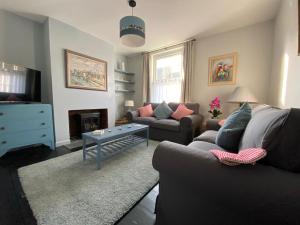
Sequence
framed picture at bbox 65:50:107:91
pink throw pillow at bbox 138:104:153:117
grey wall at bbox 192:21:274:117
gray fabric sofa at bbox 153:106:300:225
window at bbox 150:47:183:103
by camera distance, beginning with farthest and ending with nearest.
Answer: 1. window at bbox 150:47:183:103
2. pink throw pillow at bbox 138:104:153:117
3. framed picture at bbox 65:50:107:91
4. grey wall at bbox 192:21:274:117
5. gray fabric sofa at bbox 153:106:300:225

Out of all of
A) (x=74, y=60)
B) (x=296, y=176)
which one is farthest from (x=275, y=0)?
(x=74, y=60)

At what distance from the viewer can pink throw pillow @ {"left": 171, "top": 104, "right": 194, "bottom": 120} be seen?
10.7 feet

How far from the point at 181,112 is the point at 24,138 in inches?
121

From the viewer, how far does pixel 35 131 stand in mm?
2355

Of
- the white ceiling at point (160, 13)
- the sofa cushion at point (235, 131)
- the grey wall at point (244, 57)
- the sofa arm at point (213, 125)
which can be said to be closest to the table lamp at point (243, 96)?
the grey wall at point (244, 57)

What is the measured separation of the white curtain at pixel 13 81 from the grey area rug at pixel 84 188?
1336 mm

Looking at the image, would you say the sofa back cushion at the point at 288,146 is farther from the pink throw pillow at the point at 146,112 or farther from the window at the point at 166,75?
the window at the point at 166,75

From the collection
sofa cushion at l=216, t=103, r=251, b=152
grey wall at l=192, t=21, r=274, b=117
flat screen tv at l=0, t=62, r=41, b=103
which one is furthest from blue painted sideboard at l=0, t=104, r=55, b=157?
grey wall at l=192, t=21, r=274, b=117

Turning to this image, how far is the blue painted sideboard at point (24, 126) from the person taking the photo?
206 cm

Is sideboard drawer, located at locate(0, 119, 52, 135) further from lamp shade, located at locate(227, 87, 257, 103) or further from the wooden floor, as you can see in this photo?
lamp shade, located at locate(227, 87, 257, 103)

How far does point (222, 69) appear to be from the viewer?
3.26 m

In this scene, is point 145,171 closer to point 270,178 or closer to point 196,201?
point 196,201

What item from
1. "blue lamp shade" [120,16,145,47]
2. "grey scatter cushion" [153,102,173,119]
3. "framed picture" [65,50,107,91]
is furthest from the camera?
"grey scatter cushion" [153,102,173,119]

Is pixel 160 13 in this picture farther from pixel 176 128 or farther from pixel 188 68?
pixel 176 128
